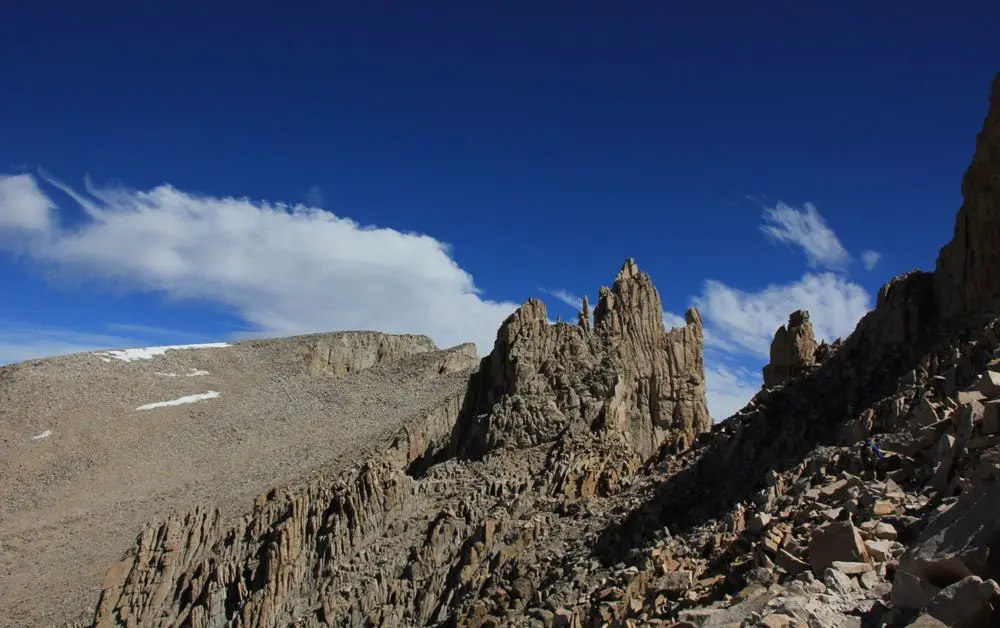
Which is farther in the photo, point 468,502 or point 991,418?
point 468,502

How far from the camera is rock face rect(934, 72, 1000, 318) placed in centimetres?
2003

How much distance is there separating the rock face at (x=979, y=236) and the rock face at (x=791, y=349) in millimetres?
7852

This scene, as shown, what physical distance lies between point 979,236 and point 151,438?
86293mm

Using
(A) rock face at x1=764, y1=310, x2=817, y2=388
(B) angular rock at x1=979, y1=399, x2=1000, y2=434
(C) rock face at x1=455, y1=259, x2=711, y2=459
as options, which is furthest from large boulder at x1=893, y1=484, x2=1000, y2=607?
(C) rock face at x1=455, y1=259, x2=711, y2=459

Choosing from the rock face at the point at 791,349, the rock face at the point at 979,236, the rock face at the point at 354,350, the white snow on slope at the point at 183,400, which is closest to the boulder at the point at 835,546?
the rock face at the point at 979,236

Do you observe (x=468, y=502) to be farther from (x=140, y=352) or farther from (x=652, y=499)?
(x=140, y=352)

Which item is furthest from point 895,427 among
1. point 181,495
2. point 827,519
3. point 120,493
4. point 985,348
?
point 120,493

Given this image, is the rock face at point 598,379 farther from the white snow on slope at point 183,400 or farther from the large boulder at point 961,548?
the white snow on slope at point 183,400

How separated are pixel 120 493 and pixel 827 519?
244 ft

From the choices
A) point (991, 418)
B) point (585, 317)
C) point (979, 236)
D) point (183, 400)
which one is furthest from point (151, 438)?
point (991, 418)

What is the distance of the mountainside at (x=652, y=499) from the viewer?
Answer: 1097 cm

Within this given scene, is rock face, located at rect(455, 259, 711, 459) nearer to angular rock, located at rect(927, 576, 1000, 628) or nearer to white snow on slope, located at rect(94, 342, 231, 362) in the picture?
angular rock, located at rect(927, 576, 1000, 628)

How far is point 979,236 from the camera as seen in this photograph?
2039cm

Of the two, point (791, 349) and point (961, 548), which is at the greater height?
point (791, 349)
